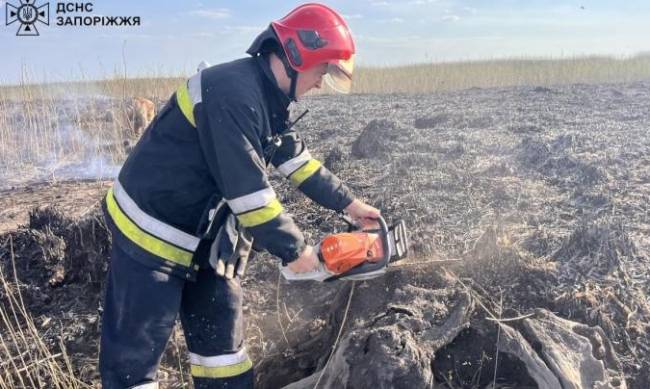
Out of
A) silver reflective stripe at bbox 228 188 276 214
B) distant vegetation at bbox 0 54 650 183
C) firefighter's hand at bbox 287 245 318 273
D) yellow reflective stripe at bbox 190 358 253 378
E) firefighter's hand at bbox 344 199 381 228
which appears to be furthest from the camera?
distant vegetation at bbox 0 54 650 183

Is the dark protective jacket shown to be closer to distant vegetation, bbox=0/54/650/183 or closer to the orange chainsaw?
the orange chainsaw

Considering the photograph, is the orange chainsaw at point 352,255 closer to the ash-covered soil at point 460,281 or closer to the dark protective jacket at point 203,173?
the dark protective jacket at point 203,173

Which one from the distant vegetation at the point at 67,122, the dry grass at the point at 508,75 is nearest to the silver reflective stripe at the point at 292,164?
the distant vegetation at the point at 67,122

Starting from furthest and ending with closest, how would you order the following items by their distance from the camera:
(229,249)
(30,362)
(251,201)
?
(30,362) → (229,249) → (251,201)

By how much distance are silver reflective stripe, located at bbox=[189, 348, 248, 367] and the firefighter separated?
1.01 feet

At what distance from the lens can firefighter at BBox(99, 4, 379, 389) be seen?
7.04 feet

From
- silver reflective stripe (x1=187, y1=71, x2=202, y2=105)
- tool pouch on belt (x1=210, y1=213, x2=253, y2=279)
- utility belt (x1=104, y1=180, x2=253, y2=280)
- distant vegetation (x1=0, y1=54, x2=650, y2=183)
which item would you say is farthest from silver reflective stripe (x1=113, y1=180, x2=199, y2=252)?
distant vegetation (x1=0, y1=54, x2=650, y2=183)

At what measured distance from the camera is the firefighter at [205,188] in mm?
2145

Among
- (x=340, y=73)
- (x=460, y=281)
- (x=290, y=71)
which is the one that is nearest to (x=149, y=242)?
(x=290, y=71)

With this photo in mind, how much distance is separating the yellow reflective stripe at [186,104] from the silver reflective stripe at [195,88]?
0.09 ft

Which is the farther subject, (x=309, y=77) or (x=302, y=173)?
Answer: (x=302, y=173)

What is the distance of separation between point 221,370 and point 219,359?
0.05 meters

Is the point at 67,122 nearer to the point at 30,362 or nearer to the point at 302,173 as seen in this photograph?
the point at 30,362

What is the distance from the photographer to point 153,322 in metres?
2.33
